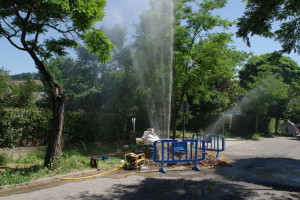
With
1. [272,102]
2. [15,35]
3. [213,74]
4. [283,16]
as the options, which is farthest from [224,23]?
[272,102]

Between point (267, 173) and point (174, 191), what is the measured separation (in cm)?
431

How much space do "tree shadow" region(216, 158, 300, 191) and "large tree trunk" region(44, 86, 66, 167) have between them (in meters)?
5.20

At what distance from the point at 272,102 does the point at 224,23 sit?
17.5 m

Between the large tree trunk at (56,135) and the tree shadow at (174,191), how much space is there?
2.45 meters

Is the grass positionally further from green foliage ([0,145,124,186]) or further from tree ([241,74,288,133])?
tree ([241,74,288,133])

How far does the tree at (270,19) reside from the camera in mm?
7523

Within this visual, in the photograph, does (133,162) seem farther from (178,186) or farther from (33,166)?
(33,166)

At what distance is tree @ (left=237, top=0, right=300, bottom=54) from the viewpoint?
752cm

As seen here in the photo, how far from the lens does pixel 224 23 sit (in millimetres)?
12969

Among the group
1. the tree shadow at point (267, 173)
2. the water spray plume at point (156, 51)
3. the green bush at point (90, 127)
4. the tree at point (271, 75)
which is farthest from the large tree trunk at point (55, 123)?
the tree at point (271, 75)

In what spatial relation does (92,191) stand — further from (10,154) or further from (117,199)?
(10,154)

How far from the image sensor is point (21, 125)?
11.1 m

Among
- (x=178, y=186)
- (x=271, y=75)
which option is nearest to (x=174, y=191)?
(x=178, y=186)

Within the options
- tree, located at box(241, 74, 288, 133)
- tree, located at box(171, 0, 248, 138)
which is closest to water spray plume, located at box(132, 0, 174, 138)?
tree, located at box(171, 0, 248, 138)
